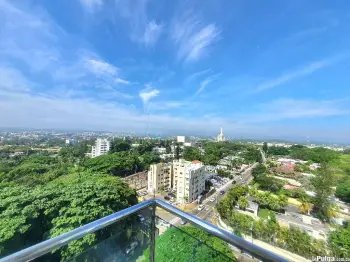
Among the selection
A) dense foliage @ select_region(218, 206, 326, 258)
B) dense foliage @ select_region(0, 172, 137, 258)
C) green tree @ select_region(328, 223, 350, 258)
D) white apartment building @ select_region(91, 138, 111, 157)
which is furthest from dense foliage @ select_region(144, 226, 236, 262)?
white apartment building @ select_region(91, 138, 111, 157)

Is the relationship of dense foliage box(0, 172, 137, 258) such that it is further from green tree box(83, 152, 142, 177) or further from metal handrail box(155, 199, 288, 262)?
green tree box(83, 152, 142, 177)

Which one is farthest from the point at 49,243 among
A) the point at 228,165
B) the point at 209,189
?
the point at 228,165

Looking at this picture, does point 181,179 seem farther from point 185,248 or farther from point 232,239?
point 232,239

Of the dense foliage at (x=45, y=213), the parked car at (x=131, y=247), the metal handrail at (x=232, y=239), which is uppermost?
the metal handrail at (x=232, y=239)

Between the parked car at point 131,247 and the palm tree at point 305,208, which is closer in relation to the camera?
the parked car at point 131,247

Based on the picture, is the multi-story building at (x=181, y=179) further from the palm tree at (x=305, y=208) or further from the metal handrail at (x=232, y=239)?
the metal handrail at (x=232, y=239)

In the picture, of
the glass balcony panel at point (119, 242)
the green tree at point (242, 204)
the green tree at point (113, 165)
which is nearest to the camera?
the glass balcony panel at point (119, 242)

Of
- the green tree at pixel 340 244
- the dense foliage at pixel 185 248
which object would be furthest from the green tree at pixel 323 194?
the dense foliage at pixel 185 248
